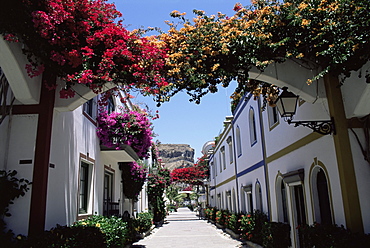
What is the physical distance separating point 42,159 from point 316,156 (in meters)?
5.43

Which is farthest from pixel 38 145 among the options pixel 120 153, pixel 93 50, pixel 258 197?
pixel 258 197

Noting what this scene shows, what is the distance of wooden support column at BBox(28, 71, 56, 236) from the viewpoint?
5.66 metres

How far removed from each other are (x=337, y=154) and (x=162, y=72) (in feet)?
11.1

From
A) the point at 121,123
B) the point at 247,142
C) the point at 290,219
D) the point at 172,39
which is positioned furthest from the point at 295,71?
the point at 247,142

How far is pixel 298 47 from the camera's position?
5.29 meters

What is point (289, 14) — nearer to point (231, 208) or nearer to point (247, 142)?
point (247, 142)

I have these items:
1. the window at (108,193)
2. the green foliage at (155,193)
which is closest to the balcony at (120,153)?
the window at (108,193)

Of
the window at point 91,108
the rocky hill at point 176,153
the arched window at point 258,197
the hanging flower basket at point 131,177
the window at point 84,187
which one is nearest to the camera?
the window at point 84,187

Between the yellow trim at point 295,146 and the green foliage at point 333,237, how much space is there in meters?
1.79

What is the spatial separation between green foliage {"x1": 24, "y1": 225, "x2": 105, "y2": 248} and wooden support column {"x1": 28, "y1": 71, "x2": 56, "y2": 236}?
0.32 metres

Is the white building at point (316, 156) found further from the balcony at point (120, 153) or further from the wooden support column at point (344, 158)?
the balcony at point (120, 153)

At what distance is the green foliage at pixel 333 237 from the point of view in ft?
15.6

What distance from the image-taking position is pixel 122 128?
9.81m

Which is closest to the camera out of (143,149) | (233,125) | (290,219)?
(290,219)
